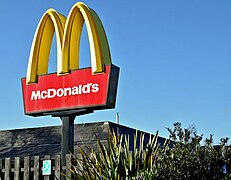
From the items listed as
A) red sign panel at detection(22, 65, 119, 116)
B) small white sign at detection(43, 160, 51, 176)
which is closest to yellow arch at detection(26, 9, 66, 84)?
red sign panel at detection(22, 65, 119, 116)

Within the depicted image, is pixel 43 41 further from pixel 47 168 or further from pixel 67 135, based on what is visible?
pixel 47 168

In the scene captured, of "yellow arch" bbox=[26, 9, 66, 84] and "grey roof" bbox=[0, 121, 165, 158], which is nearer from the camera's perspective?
"yellow arch" bbox=[26, 9, 66, 84]

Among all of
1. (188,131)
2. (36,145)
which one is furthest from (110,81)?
(36,145)

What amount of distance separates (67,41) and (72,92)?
1233 mm

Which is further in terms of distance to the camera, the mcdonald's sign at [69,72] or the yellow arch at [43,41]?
the yellow arch at [43,41]

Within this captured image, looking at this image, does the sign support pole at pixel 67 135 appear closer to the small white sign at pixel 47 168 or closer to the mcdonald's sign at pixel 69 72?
the mcdonald's sign at pixel 69 72

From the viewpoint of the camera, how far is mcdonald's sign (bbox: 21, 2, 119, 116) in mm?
12555

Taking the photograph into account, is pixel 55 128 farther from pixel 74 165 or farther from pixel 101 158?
pixel 101 158

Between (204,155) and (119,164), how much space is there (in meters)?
1.72

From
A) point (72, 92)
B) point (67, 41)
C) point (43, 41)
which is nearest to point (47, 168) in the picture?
point (72, 92)

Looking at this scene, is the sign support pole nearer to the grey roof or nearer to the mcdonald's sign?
the mcdonald's sign

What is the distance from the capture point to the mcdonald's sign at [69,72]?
Answer: 12.6m

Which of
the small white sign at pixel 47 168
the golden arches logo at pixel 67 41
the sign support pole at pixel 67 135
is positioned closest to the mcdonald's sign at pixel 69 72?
the golden arches logo at pixel 67 41

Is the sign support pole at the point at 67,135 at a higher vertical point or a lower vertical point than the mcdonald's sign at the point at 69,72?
lower
